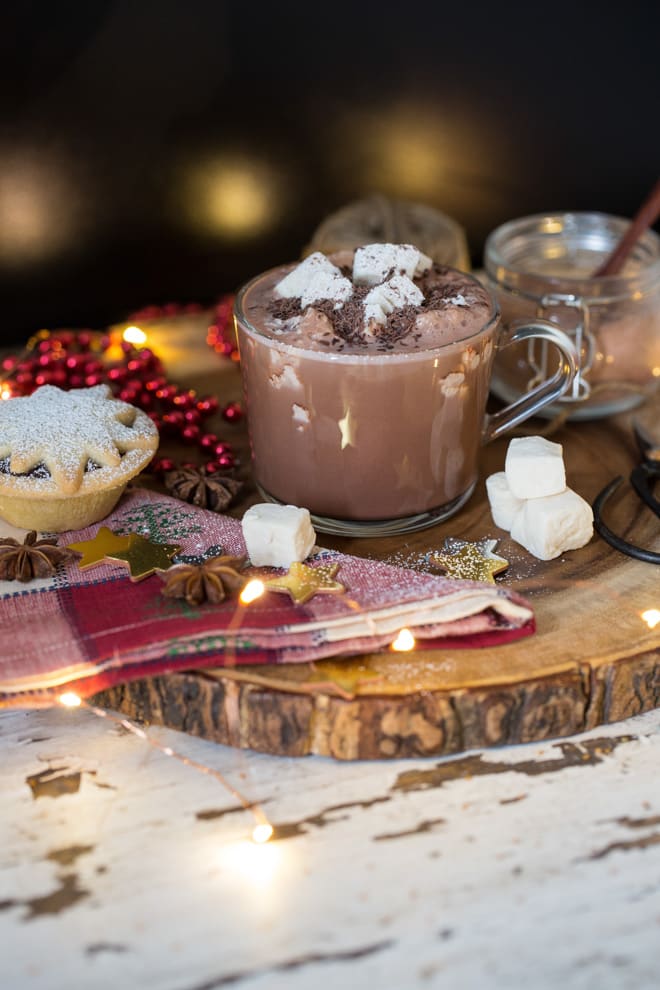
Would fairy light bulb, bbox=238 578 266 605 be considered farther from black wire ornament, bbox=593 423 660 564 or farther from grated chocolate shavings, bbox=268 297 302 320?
black wire ornament, bbox=593 423 660 564

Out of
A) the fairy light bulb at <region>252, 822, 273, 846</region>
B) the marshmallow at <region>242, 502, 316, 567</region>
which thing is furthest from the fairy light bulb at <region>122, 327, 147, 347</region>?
the fairy light bulb at <region>252, 822, 273, 846</region>

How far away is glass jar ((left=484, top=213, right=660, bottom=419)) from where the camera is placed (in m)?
1.80

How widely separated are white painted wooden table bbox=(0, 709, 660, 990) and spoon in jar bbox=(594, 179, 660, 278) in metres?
0.98

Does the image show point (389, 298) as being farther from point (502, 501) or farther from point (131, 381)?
point (131, 381)

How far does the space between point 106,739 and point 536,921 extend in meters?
0.57

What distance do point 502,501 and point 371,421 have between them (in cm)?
24

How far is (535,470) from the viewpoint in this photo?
1.43 meters

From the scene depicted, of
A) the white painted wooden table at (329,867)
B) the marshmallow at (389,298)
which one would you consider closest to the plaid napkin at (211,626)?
the white painted wooden table at (329,867)

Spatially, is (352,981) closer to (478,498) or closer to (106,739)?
(106,739)

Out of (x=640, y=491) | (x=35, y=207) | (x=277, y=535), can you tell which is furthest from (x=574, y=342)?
(x=35, y=207)

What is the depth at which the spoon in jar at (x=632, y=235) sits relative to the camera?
72.6 inches

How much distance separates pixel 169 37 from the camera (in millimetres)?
2100

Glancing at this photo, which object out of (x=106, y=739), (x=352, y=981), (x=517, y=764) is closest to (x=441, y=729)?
(x=517, y=764)

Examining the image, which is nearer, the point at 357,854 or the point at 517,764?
the point at 357,854
